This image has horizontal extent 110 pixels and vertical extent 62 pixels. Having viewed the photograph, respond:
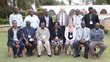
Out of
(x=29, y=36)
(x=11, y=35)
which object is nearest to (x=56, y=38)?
(x=29, y=36)

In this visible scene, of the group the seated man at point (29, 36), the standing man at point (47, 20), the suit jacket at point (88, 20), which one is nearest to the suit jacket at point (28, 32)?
the seated man at point (29, 36)

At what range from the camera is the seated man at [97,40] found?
11.8m

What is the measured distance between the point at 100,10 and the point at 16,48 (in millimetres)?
59271

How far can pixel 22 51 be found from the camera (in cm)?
1208

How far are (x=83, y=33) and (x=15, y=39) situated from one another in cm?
245

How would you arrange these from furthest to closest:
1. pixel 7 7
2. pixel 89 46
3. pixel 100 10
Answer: pixel 100 10, pixel 7 7, pixel 89 46

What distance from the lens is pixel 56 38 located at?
12.3 metres

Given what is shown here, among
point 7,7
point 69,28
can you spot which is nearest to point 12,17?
point 69,28

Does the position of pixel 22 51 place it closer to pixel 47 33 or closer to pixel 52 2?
pixel 47 33

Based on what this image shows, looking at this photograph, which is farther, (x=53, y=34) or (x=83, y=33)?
(x=53, y=34)

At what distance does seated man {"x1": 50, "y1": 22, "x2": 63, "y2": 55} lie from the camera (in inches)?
481

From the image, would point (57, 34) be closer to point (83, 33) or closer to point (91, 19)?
point (83, 33)

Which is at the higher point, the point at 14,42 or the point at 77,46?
the point at 14,42

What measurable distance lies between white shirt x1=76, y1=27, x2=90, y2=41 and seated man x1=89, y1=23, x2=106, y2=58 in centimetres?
15
